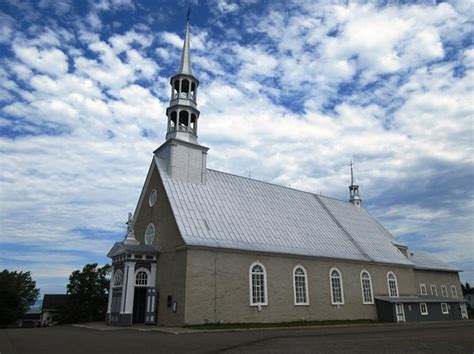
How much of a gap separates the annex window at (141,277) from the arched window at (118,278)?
0.96 m

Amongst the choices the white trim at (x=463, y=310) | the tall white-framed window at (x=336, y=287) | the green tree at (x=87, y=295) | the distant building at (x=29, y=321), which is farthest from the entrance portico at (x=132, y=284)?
the white trim at (x=463, y=310)

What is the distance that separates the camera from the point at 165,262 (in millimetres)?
23688

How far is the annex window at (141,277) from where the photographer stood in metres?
23.8

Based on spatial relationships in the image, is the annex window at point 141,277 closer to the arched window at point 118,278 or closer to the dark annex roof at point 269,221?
the arched window at point 118,278

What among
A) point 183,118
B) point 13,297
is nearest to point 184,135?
point 183,118

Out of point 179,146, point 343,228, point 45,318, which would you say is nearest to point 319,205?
point 343,228

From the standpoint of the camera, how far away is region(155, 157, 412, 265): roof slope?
79.4 ft

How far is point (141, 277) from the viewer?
23953 mm

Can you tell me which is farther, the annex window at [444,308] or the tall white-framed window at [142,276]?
the annex window at [444,308]

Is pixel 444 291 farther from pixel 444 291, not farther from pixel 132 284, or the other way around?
pixel 132 284

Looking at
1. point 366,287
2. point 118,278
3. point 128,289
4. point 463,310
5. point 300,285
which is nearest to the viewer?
point 128,289

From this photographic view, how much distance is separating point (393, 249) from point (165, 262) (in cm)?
2263

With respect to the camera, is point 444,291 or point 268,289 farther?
point 444,291

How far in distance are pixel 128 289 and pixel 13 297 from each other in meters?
25.3
